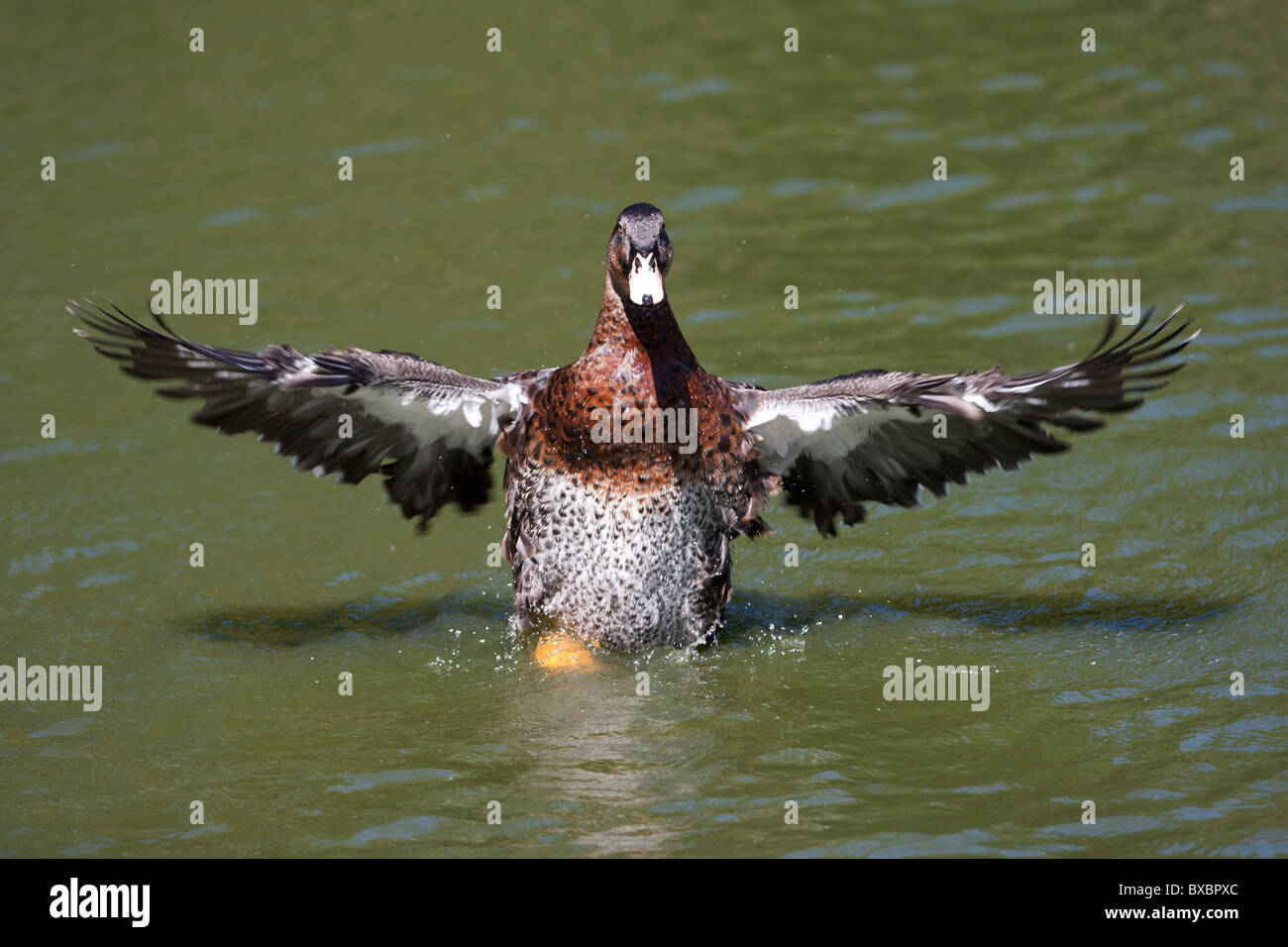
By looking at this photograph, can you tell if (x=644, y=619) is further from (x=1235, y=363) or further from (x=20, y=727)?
(x=1235, y=363)

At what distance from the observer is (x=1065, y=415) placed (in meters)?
8.66

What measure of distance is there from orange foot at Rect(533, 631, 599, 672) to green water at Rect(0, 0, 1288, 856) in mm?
99

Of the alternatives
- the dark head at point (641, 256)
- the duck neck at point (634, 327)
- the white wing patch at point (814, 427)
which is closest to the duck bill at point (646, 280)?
the dark head at point (641, 256)

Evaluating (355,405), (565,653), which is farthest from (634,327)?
(565,653)

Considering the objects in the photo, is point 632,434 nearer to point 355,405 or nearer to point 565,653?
point 565,653

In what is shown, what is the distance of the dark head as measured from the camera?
8312 mm

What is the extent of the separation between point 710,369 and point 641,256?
13.8 ft

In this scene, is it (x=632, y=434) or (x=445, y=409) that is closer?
(x=632, y=434)

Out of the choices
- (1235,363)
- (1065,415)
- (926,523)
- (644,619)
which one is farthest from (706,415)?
(1235,363)

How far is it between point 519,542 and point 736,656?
141cm

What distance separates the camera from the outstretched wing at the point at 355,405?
838 cm

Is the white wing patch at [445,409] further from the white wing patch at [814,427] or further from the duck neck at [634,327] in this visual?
the white wing patch at [814,427]

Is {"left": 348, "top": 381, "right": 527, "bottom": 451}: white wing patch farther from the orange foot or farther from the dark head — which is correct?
the orange foot

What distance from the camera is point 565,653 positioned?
941 centimetres
